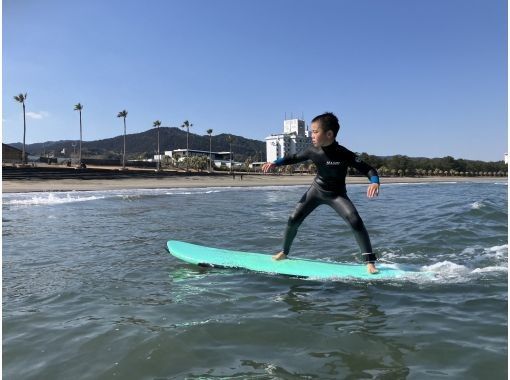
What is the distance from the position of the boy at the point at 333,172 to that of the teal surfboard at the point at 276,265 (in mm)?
250

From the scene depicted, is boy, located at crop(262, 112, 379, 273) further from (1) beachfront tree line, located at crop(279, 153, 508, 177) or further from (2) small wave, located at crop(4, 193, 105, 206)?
(1) beachfront tree line, located at crop(279, 153, 508, 177)

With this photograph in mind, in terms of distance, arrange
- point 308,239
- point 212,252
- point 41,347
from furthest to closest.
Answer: point 308,239, point 212,252, point 41,347

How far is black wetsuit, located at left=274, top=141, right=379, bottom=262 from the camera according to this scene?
580 centimetres

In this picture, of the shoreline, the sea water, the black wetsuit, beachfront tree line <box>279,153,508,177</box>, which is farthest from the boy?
beachfront tree line <box>279,153,508,177</box>

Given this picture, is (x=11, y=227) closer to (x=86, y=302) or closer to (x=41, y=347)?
(x=86, y=302)

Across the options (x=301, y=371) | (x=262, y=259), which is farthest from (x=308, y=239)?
(x=301, y=371)

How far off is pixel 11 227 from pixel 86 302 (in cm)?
843

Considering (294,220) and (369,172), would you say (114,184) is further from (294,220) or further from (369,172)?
(369,172)

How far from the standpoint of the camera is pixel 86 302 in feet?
15.6

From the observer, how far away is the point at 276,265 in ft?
20.3

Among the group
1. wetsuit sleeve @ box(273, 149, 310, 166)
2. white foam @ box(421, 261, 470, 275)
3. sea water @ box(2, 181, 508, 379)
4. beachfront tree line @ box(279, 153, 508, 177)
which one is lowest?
sea water @ box(2, 181, 508, 379)

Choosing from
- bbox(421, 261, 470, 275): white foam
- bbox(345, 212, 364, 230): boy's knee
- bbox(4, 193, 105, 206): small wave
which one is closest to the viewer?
bbox(345, 212, 364, 230): boy's knee

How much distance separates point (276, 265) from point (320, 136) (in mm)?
1942

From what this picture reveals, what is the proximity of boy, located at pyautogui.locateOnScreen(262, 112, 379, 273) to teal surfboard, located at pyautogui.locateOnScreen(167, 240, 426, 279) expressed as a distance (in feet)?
0.82
